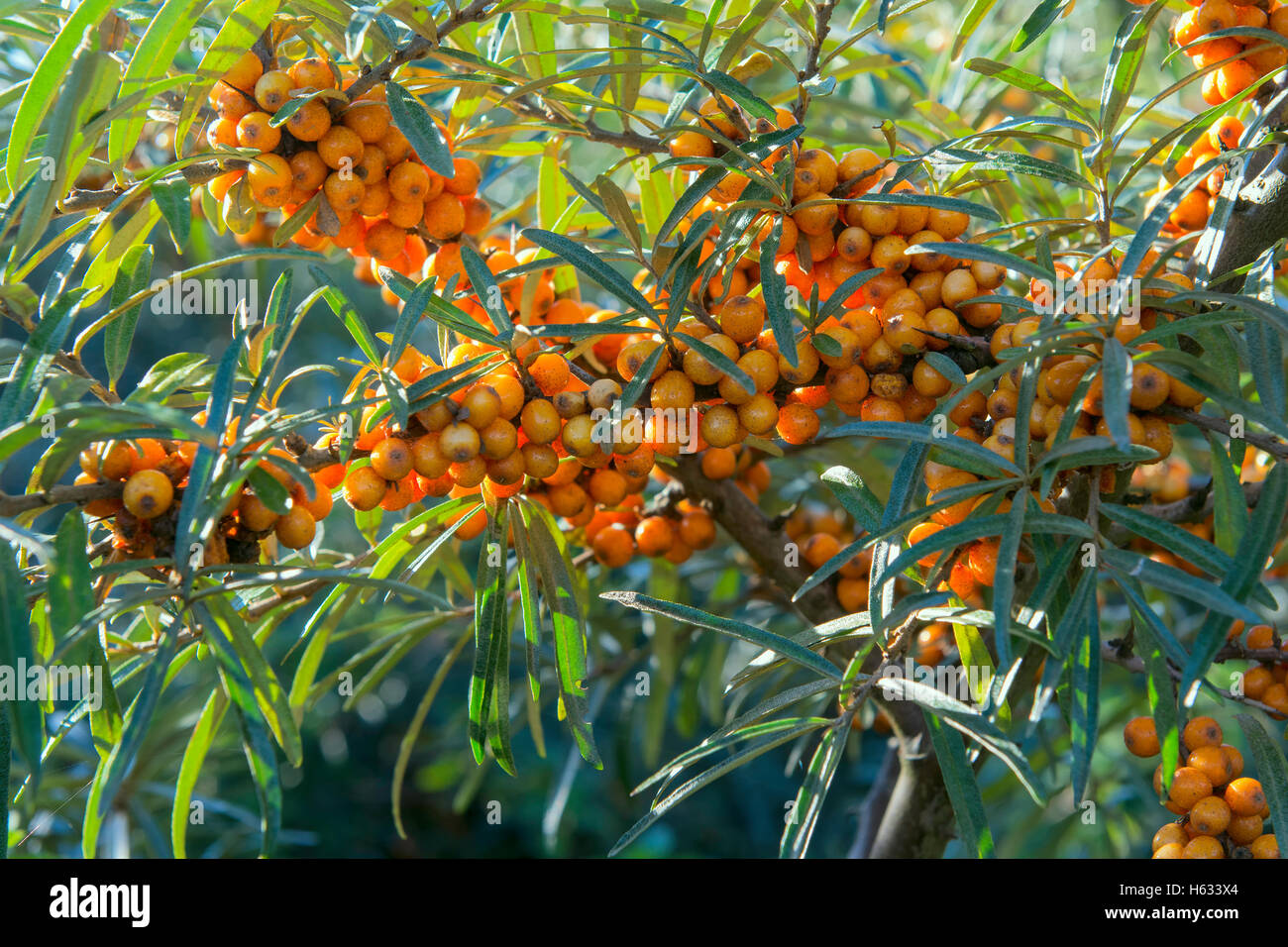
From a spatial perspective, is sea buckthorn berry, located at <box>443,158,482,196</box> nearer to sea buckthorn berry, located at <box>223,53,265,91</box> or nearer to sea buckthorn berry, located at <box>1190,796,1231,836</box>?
sea buckthorn berry, located at <box>223,53,265,91</box>

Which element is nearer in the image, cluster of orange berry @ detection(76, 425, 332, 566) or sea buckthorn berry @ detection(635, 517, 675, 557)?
cluster of orange berry @ detection(76, 425, 332, 566)

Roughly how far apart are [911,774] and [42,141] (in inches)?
44.5

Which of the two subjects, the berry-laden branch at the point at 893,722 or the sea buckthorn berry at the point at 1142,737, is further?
the berry-laden branch at the point at 893,722

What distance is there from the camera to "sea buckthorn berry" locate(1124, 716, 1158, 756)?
3.34 feet

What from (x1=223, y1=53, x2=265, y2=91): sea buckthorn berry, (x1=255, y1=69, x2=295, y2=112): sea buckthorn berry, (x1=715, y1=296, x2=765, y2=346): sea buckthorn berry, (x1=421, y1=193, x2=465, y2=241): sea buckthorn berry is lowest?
(x1=715, y1=296, x2=765, y2=346): sea buckthorn berry

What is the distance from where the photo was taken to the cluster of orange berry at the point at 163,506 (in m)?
0.79

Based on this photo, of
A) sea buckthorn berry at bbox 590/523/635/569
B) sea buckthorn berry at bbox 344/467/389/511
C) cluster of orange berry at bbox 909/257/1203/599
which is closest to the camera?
cluster of orange berry at bbox 909/257/1203/599

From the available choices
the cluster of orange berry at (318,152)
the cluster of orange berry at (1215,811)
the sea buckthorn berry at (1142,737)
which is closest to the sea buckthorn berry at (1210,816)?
the cluster of orange berry at (1215,811)

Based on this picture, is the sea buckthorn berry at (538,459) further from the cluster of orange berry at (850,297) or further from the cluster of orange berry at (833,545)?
the cluster of orange berry at (833,545)

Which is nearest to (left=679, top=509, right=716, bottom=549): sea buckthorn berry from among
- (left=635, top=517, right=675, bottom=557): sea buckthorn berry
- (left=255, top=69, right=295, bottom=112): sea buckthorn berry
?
(left=635, top=517, right=675, bottom=557): sea buckthorn berry

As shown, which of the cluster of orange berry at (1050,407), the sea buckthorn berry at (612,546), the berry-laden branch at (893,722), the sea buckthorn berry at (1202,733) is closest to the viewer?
the cluster of orange berry at (1050,407)

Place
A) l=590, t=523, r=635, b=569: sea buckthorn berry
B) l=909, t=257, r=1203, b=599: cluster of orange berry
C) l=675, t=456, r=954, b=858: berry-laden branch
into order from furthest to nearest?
l=590, t=523, r=635, b=569: sea buckthorn berry → l=675, t=456, r=954, b=858: berry-laden branch → l=909, t=257, r=1203, b=599: cluster of orange berry

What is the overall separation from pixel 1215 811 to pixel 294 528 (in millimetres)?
856

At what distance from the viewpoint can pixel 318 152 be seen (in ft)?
2.99
